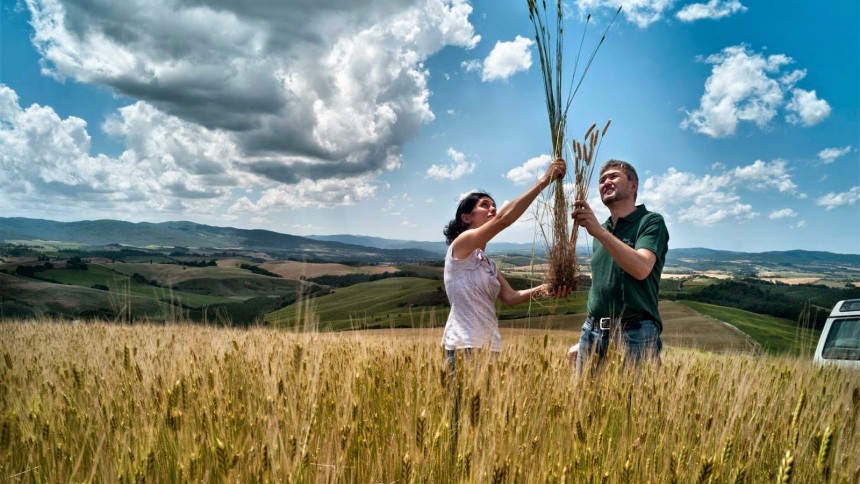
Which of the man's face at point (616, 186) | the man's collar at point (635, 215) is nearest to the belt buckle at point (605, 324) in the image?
the man's collar at point (635, 215)

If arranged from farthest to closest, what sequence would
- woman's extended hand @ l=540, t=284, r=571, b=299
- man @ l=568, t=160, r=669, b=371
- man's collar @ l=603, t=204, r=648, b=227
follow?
woman's extended hand @ l=540, t=284, r=571, b=299 → man's collar @ l=603, t=204, r=648, b=227 → man @ l=568, t=160, r=669, b=371

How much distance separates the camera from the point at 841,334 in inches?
219

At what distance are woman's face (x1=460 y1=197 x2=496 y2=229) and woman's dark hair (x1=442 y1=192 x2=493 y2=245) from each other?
0.03 m

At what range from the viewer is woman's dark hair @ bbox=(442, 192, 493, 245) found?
339 cm

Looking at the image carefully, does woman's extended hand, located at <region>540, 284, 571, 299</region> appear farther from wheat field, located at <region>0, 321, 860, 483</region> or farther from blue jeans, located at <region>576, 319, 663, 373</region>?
wheat field, located at <region>0, 321, 860, 483</region>

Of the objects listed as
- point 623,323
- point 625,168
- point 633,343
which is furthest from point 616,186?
point 633,343

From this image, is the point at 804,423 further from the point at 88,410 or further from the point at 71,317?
the point at 71,317

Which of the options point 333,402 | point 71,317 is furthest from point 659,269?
point 71,317

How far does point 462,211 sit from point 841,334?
527cm

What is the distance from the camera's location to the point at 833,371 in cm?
374

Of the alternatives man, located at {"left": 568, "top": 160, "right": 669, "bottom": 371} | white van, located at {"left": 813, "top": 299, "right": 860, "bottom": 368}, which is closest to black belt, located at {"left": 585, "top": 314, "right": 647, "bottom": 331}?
man, located at {"left": 568, "top": 160, "right": 669, "bottom": 371}

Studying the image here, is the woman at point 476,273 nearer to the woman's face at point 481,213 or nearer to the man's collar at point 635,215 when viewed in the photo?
the woman's face at point 481,213

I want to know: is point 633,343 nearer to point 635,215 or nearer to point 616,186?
point 635,215

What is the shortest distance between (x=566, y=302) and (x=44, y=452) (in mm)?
3283
